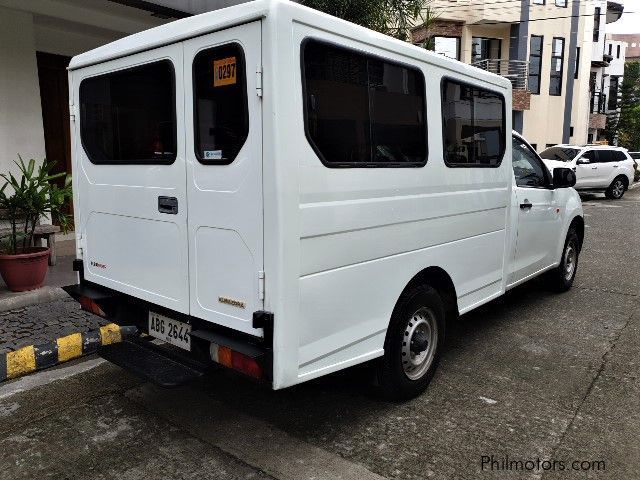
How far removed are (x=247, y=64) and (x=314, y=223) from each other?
2.70 feet

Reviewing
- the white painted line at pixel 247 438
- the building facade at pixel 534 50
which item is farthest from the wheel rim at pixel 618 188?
the white painted line at pixel 247 438

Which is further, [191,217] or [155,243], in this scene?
[155,243]

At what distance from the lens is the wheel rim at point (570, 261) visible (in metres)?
6.38

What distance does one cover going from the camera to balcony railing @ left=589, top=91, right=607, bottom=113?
38.8 meters

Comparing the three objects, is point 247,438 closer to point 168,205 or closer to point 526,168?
point 168,205

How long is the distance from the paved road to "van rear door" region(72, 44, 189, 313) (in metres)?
0.78

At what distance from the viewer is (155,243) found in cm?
326

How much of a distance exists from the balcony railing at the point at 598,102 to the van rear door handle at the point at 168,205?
1634 inches

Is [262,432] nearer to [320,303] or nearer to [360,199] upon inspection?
[320,303]

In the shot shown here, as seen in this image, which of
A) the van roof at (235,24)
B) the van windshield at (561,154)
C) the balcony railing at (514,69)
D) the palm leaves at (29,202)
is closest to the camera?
the van roof at (235,24)

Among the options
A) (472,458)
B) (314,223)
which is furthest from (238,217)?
(472,458)

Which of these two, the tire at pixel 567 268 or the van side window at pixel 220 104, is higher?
the van side window at pixel 220 104

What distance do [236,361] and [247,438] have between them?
0.65 m

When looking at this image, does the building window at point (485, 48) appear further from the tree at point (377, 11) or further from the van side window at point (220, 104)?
the van side window at point (220, 104)
